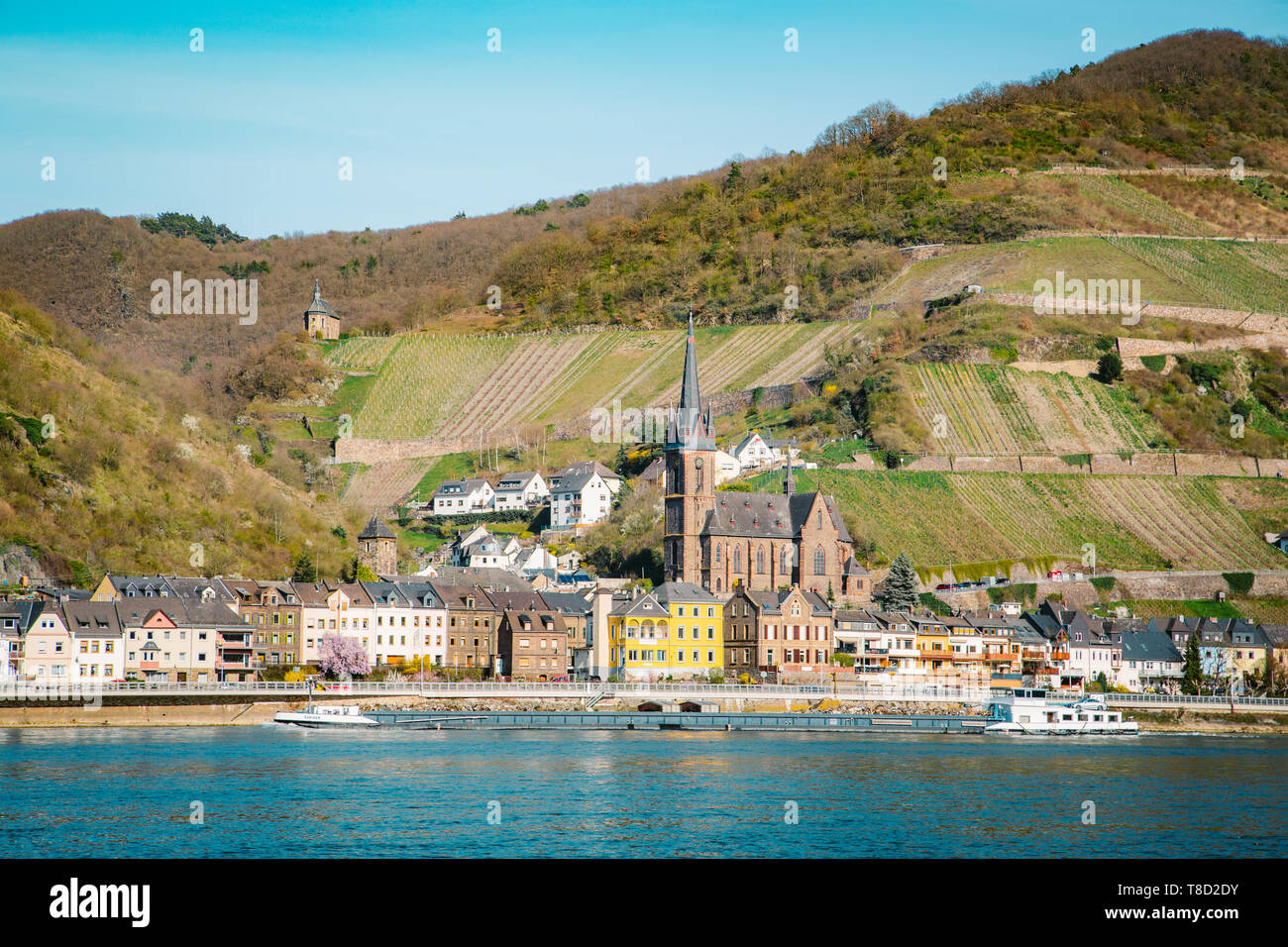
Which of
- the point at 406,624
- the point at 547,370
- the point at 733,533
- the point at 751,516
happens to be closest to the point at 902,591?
the point at 751,516

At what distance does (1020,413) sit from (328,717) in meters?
66.3

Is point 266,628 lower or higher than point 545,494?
lower

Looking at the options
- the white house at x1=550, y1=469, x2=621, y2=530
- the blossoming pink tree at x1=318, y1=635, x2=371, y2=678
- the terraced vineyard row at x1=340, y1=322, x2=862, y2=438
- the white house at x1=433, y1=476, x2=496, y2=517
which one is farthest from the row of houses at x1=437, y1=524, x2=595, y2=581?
the terraced vineyard row at x1=340, y1=322, x2=862, y2=438

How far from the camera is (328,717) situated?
62.5 metres

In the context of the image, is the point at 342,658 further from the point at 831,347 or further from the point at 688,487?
the point at 831,347

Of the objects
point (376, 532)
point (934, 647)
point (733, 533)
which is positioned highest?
point (376, 532)

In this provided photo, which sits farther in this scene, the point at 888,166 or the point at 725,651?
the point at 888,166

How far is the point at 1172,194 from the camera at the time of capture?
158 metres

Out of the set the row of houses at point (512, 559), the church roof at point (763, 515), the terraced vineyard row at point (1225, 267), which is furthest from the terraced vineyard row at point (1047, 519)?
the terraced vineyard row at point (1225, 267)

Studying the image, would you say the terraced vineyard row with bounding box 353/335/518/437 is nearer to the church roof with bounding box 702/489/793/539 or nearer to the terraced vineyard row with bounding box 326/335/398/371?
the terraced vineyard row with bounding box 326/335/398/371

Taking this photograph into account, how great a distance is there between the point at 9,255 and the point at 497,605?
131329mm
